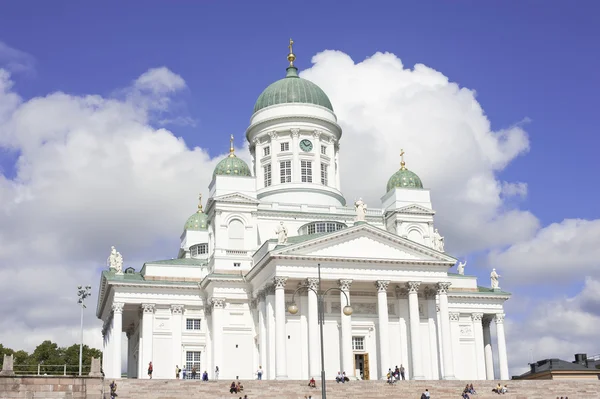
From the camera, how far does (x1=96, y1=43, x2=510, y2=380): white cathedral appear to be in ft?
191

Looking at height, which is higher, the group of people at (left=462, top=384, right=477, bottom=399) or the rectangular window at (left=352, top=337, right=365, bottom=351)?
the rectangular window at (left=352, top=337, right=365, bottom=351)

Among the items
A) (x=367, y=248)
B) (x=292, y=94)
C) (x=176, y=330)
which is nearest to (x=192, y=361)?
(x=176, y=330)

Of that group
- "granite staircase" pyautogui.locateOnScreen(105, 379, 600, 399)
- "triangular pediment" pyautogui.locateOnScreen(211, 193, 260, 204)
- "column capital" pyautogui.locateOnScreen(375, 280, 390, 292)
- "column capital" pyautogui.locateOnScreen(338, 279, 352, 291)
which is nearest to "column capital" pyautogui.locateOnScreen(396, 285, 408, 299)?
"column capital" pyautogui.locateOnScreen(375, 280, 390, 292)

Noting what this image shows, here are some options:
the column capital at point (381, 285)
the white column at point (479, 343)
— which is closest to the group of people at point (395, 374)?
the column capital at point (381, 285)

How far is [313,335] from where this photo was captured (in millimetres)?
56344

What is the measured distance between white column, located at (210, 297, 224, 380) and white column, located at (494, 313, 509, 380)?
2428 centimetres

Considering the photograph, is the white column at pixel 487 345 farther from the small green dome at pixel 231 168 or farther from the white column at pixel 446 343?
the small green dome at pixel 231 168

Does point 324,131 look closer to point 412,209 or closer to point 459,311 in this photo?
point 412,209

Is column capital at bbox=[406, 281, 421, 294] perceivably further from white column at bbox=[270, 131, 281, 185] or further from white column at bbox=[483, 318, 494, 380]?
white column at bbox=[270, 131, 281, 185]

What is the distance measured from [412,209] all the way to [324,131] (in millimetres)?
11688

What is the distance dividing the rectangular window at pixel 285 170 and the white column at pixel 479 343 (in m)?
20.9

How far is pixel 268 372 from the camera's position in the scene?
191 feet

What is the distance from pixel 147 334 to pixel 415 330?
69.4 feet

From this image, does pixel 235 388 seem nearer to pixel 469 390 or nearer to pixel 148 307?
pixel 469 390
